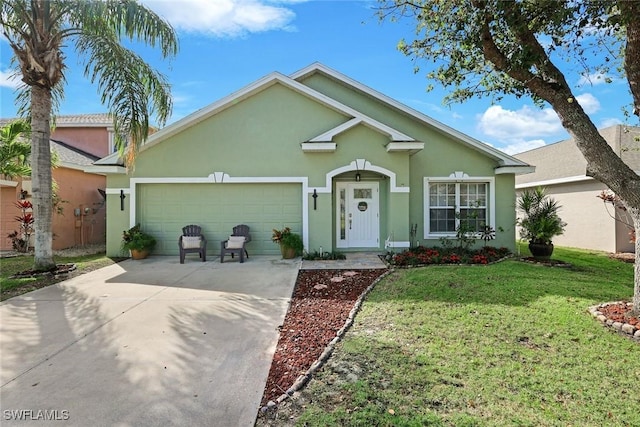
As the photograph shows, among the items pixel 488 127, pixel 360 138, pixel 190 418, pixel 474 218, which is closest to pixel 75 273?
pixel 190 418

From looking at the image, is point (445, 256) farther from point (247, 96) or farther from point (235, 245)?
point (247, 96)

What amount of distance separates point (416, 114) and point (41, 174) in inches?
440

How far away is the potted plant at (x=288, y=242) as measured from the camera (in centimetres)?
1050

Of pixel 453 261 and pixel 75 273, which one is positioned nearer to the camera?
pixel 75 273

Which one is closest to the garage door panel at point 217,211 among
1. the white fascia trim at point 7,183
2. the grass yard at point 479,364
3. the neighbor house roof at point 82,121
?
the grass yard at point 479,364

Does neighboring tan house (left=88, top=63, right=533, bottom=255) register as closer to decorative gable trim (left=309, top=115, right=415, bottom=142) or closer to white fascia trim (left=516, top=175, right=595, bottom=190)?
decorative gable trim (left=309, top=115, right=415, bottom=142)

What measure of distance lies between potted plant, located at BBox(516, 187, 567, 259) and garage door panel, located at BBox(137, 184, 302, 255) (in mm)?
7237

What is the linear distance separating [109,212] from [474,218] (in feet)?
40.2

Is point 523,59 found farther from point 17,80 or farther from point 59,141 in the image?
point 59,141

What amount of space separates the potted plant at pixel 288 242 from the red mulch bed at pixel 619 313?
7328mm

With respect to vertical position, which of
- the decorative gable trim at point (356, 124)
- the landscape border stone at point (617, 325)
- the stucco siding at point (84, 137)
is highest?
the stucco siding at point (84, 137)

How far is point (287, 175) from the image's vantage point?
434 inches

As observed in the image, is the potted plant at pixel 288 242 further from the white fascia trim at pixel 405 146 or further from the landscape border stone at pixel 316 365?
the landscape border stone at pixel 316 365

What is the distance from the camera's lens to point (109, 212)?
11.1 m
